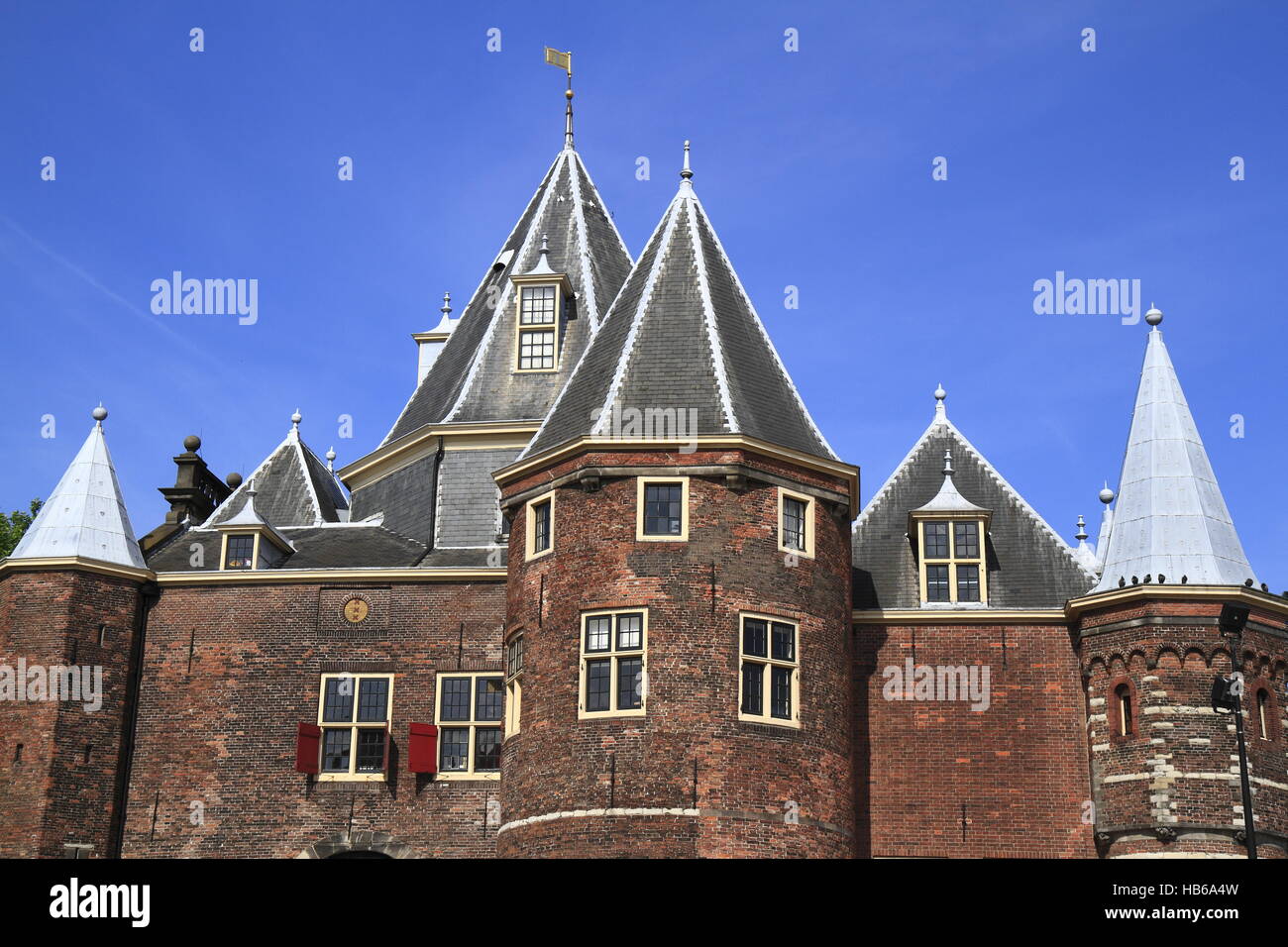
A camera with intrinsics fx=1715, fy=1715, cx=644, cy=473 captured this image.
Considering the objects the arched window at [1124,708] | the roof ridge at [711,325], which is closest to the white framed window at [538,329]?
the roof ridge at [711,325]

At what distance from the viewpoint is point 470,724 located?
33.9 meters

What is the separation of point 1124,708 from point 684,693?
900 centimetres

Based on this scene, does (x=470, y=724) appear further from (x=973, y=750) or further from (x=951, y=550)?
(x=951, y=550)

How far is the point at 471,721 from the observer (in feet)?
111

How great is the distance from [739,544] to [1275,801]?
10996 mm

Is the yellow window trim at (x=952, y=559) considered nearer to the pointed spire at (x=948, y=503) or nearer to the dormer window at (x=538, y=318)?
the pointed spire at (x=948, y=503)

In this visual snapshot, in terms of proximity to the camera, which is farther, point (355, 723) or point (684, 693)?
point (355, 723)

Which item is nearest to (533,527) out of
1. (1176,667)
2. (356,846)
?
(356,846)

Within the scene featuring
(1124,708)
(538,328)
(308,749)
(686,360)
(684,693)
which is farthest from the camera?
(538,328)

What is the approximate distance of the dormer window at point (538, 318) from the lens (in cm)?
3894
